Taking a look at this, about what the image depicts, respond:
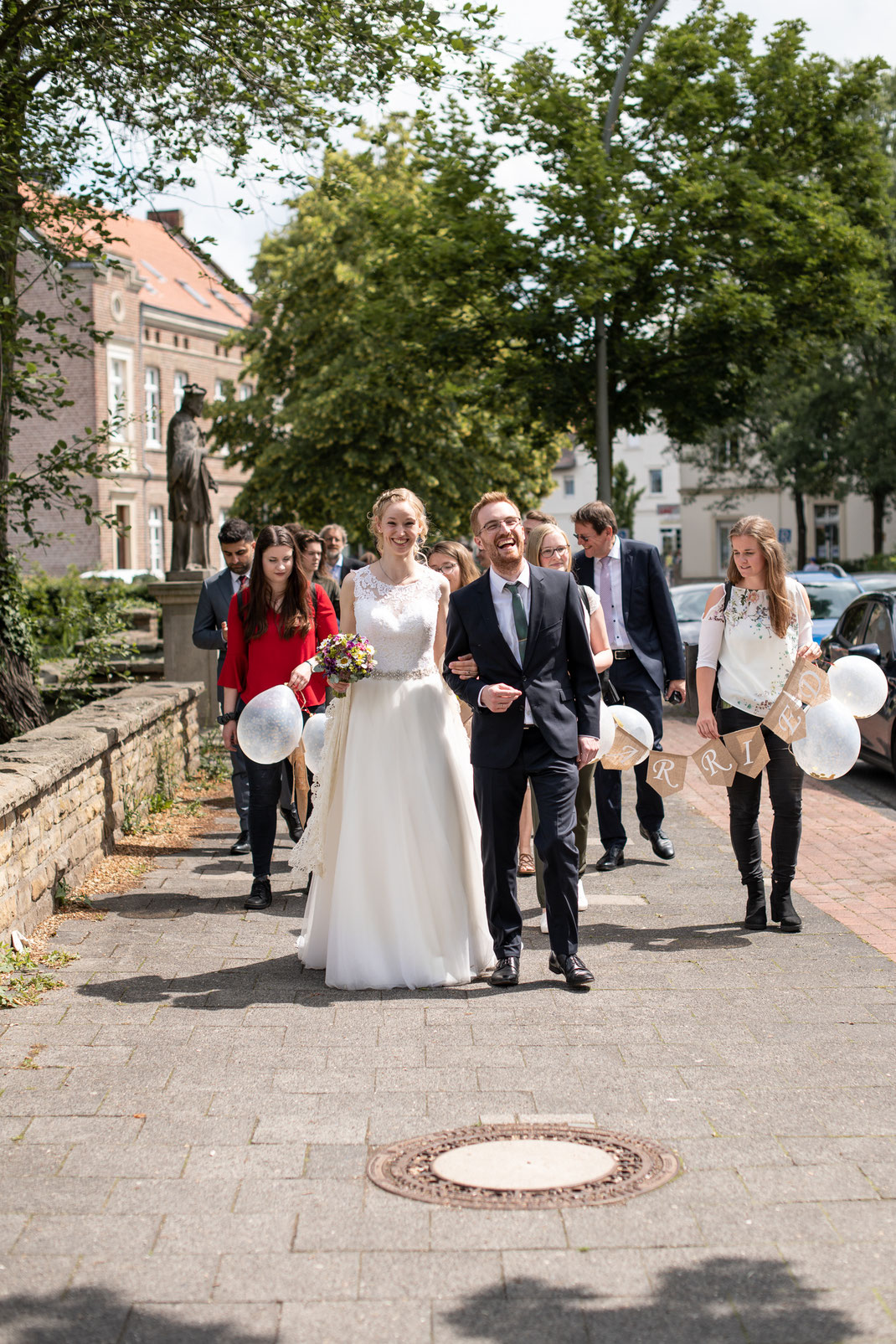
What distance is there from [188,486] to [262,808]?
866 centimetres

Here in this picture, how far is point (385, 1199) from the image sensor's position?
3.82 meters

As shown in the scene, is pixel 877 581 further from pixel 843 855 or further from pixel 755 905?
pixel 755 905

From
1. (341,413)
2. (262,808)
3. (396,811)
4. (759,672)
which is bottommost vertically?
(262,808)

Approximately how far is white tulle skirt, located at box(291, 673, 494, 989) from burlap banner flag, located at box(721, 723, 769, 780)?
52.8 inches

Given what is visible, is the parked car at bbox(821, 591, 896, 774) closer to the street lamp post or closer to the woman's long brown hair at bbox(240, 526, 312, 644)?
the woman's long brown hair at bbox(240, 526, 312, 644)

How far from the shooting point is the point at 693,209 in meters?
18.1

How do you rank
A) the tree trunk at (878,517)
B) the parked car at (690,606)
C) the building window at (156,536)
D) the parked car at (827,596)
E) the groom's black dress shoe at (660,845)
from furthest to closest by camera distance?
1. the building window at (156,536)
2. the tree trunk at (878,517)
3. the parked car at (690,606)
4. the parked car at (827,596)
5. the groom's black dress shoe at (660,845)

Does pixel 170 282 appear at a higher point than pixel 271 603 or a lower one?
higher

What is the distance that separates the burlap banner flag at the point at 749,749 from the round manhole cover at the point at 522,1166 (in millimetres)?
2834

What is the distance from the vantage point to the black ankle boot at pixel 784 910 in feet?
22.3

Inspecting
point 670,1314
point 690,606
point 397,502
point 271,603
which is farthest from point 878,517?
point 670,1314

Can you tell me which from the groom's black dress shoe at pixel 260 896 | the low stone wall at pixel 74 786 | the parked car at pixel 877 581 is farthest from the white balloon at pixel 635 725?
the parked car at pixel 877 581

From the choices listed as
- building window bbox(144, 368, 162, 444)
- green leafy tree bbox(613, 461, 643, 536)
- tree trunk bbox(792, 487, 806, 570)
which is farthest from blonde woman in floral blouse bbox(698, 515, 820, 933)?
green leafy tree bbox(613, 461, 643, 536)

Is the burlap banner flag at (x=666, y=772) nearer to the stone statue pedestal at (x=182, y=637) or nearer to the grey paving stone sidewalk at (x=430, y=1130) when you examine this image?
the grey paving stone sidewalk at (x=430, y=1130)
